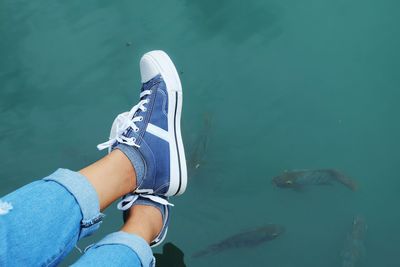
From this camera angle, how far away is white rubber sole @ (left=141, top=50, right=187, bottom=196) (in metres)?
2.69

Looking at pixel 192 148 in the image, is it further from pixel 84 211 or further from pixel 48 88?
pixel 84 211

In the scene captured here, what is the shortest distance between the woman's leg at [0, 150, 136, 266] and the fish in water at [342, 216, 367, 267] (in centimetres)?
178

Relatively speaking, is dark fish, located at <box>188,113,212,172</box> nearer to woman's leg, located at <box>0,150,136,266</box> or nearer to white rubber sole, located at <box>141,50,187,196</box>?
white rubber sole, located at <box>141,50,187,196</box>

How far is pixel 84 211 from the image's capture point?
1861mm

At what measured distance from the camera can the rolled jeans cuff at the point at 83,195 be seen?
1.85 m

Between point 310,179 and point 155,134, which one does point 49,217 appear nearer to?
point 155,134

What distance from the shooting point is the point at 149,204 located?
2516mm

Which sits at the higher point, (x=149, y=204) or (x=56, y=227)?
(x=56, y=227)

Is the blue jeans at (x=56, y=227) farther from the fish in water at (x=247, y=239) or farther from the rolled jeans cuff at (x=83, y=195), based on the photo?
the fish in water at (x=247, y=239)

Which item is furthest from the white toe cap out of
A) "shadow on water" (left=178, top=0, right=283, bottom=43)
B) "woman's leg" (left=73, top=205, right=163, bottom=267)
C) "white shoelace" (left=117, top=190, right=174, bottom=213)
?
"shadow on water" (left=178, top=0, right=283, bottom=43)

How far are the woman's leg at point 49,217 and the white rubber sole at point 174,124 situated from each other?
2.26 feet

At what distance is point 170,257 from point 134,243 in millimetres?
1148

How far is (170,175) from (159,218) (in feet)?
0.92

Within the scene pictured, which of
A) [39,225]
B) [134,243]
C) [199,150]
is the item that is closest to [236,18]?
[199,150]
